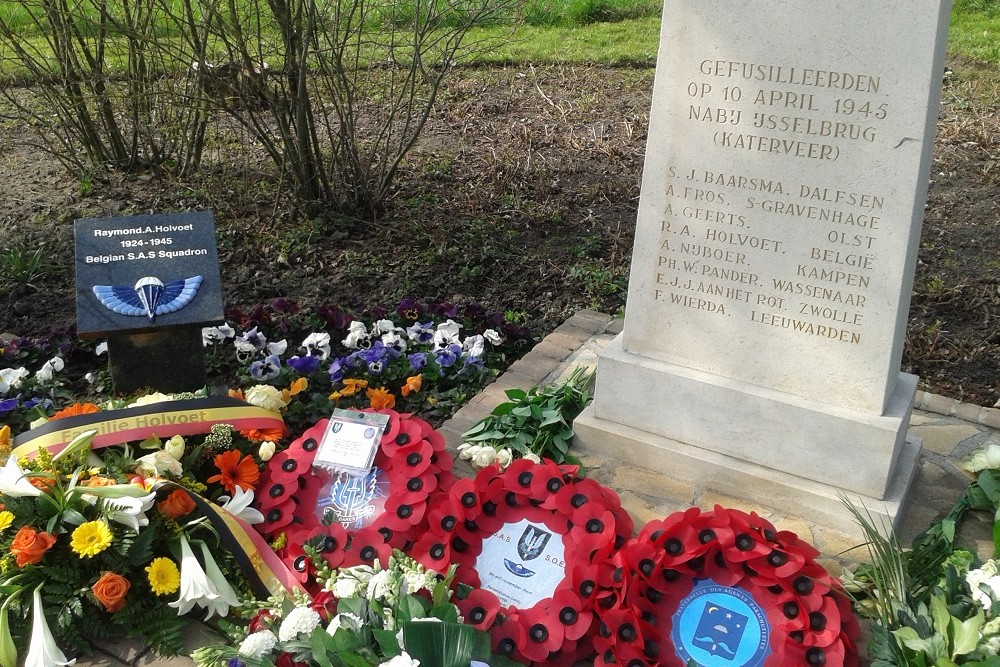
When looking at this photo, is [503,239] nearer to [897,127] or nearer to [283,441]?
[283,441]

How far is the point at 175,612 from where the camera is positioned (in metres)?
2.45

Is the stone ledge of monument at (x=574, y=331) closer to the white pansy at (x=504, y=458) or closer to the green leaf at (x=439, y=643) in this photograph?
the white pansy at (x=504, y=458)

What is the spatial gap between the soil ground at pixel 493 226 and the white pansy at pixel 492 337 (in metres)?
0.34

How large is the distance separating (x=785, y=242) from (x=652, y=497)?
916 mm

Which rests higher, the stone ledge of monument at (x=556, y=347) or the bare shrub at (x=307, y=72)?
the bare shrub at (x=307, y=72)

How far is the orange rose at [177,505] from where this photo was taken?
2537 millimetres

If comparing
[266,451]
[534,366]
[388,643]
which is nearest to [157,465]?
[266,451]

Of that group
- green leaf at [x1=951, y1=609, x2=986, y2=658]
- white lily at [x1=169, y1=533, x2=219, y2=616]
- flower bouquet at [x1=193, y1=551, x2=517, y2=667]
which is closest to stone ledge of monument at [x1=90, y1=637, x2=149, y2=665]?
white lily at [x1=169, y1=533, x2=219, y2=616]

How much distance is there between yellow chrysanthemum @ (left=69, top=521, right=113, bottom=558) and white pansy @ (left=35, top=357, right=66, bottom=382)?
142cm

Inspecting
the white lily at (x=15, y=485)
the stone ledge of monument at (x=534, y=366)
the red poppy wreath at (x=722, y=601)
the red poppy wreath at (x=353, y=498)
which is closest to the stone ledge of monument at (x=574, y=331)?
the stone ledge of monument at (x=534, y=366)

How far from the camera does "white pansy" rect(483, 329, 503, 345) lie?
385 centimetres

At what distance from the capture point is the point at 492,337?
12.7 ft

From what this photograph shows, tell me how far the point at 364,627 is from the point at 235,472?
89 cm

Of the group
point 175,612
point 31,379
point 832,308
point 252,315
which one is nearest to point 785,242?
point 832,308
